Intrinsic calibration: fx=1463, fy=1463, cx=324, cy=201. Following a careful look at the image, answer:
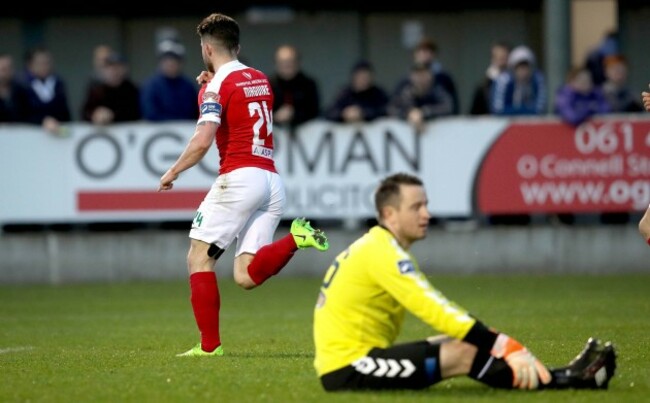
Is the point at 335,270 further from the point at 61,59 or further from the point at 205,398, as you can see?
the point at 61,59

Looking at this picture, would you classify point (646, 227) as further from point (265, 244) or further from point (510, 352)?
point (510, 352)

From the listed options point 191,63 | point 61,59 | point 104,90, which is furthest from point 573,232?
point 61,59

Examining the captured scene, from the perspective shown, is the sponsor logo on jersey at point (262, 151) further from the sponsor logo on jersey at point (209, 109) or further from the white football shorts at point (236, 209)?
the sponsor logo on jersey at point (209, 109)

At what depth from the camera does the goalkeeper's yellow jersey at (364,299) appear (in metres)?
7.74

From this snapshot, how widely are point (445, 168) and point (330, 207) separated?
151cm

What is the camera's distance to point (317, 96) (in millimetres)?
18281

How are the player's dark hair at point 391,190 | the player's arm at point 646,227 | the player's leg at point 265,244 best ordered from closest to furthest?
1. the player's dark hair at point 391,190
2. the player's leg at point 265,244
3. the player's arm at point 646,227

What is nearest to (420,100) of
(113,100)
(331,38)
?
(113,100)

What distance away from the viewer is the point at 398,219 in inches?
310

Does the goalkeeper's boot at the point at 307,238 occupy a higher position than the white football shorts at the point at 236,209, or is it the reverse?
the white football shorts at the point at 236,209

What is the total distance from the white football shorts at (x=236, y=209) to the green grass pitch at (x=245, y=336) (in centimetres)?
84

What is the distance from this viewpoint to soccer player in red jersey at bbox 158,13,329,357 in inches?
409

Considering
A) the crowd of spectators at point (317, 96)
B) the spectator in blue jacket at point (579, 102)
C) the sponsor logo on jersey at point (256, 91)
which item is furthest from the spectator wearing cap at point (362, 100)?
the sponsor logo on jersey at point (256, 91)

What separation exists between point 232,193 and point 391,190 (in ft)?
9.15
